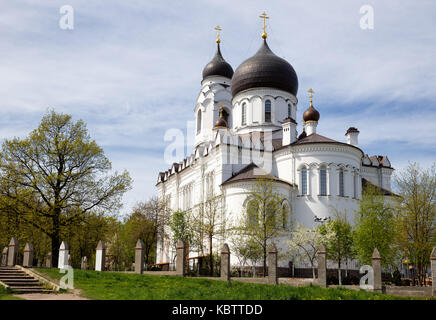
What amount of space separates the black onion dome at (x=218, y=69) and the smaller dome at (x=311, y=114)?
40.5 feet

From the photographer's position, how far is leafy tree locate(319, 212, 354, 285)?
103ft

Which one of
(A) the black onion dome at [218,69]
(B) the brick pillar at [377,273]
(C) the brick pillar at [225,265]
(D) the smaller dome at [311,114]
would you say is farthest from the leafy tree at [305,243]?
(A) the black onion dome at [218,69]

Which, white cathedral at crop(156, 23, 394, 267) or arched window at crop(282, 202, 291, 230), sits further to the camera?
white cathedral at crop(156, 23, 394, 267)

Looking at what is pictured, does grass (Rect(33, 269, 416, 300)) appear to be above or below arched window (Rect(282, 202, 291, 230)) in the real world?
below

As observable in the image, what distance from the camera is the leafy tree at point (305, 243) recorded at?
32219 mm

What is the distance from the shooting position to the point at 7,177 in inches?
1058

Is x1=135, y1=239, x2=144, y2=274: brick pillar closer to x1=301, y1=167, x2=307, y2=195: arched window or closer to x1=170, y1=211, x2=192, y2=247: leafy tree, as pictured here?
x1=170, y1=211, x2=192, y2=247: leafy tree

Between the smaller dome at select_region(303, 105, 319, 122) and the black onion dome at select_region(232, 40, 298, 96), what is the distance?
10.1 feet

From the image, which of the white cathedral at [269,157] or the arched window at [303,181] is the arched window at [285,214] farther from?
the arched window at [303,181]

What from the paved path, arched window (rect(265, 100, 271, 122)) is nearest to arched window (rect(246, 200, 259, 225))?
arched window (rect(265, 100, 271, 122))

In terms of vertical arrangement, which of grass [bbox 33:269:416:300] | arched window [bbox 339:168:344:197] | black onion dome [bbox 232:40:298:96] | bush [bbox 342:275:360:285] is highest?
black onion dome [bbox 232:40:298:96]

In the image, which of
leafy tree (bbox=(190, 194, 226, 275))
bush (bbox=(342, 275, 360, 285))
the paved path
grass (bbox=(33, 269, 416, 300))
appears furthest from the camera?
leafy tree (bbox=(190, 194, 226, 275))

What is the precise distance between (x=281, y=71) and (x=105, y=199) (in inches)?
818
